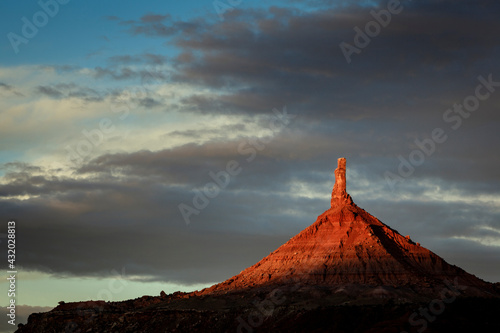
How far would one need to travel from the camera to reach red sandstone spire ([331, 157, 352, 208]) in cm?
18450

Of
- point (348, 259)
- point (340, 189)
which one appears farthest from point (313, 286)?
point (340, 189)

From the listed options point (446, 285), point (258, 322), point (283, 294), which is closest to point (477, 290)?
point (446, 285)

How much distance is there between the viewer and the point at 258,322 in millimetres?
137125

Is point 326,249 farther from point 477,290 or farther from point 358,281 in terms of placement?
point 477,290

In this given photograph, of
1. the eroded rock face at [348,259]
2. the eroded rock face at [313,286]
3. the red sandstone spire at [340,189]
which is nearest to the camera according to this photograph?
the eroded rock face at [313,286]

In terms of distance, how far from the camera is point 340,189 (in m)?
186

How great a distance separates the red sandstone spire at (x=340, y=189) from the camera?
605 feet

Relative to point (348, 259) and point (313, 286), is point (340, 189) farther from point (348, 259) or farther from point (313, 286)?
point (313, 286)

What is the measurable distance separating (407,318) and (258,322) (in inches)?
Result: 1599

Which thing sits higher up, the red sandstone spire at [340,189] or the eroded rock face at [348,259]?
the red sandstone spire at [340,189]

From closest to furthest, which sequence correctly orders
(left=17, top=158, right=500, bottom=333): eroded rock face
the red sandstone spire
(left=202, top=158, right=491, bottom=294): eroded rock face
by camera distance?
(left=17, top=158, right=500, bottom=333): eroded rock face → (left=202, top=158, right=491, bottom=294): eroded rock face → the red sandstone spire

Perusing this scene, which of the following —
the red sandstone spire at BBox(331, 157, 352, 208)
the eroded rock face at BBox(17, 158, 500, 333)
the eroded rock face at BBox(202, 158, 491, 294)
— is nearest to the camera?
the eroded rock face at BBox(17, 158, 500, 333)

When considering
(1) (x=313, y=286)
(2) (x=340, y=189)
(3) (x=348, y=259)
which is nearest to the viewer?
(1) (x=313, y=286)

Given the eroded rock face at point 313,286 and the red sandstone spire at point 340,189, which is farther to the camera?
the red sandstone spire at point 340,189
